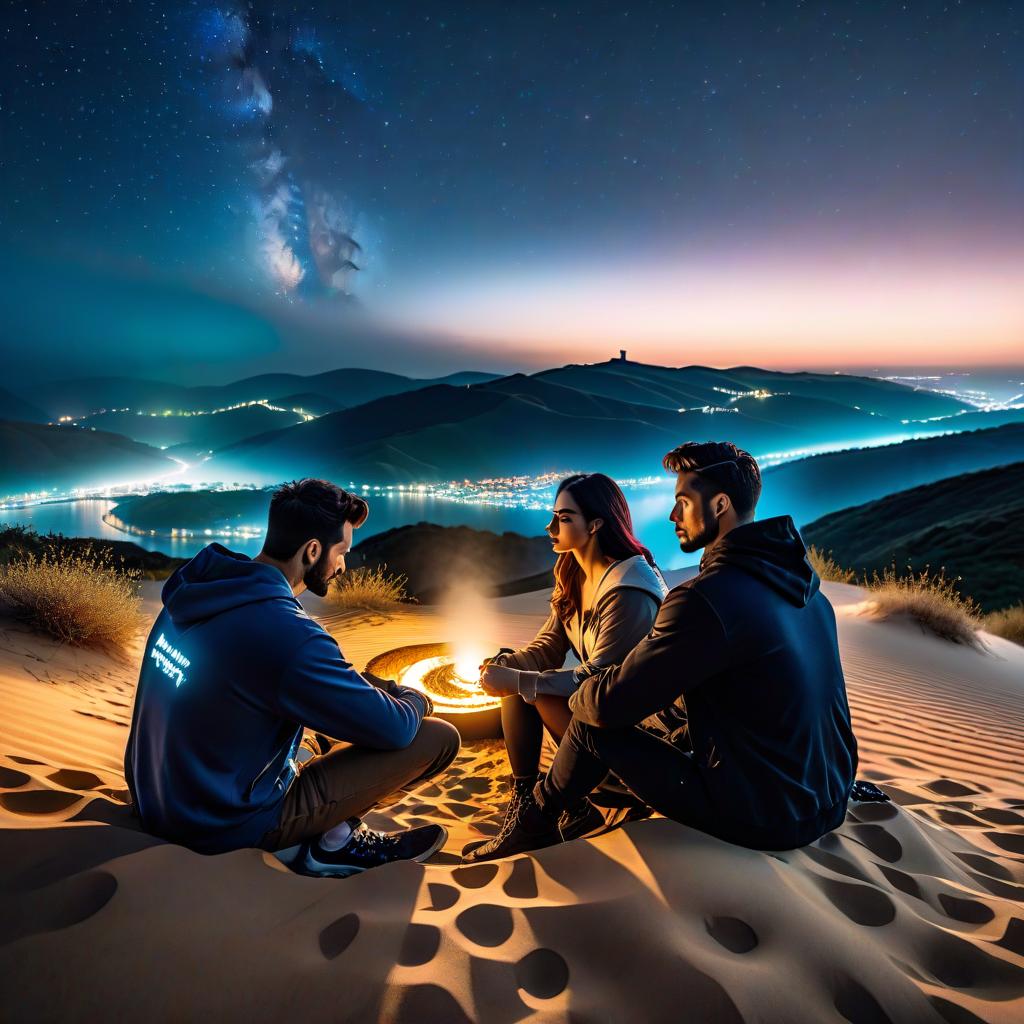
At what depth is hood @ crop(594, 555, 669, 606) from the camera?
8.62 ft

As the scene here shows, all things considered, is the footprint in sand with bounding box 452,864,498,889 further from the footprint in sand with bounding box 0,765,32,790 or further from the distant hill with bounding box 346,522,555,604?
the distant hill with bounding box 346,522,555,604

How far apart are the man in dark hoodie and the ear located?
1.12 m

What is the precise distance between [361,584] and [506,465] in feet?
151

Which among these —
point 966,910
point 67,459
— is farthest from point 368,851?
point 67,459

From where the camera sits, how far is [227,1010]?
128 centimetres

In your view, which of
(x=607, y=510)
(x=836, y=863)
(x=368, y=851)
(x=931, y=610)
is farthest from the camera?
(x=931, y=610)

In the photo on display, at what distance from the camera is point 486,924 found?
160cm

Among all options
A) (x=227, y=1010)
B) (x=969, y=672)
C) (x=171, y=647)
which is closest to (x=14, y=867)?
(x=171, y=647)

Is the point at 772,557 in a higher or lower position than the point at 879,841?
higher

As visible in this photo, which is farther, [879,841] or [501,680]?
[501,680]

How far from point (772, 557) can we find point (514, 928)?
4.45ft

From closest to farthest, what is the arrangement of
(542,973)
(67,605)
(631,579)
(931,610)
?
(542,973) → (631,579) → (67,605) → (931,610)

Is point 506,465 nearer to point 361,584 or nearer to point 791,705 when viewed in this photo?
point 361,584

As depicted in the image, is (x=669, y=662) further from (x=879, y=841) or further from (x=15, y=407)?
(x=15, y=407)
